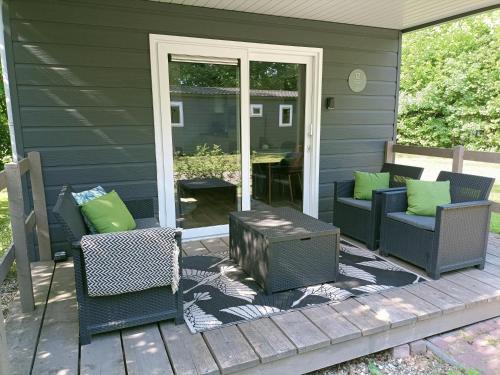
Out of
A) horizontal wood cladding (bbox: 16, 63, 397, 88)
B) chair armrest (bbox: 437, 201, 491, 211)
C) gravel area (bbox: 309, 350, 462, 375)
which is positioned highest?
horizontal wood cladding (bbox: 16, 63, 397, 88)

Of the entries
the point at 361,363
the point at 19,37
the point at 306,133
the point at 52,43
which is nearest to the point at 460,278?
the point at 361,363

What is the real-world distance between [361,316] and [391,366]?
0.33 m

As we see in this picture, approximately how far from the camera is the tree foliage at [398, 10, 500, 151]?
1131 centimetres

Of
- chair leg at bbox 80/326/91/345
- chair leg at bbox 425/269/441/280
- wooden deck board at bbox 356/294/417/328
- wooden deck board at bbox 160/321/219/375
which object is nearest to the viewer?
wooden deck board at bbox 160/321/219/375

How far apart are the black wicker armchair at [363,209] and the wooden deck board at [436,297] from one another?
838 mm

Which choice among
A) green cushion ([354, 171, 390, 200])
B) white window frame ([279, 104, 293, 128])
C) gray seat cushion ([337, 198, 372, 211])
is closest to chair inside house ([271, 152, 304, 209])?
white window frame ([279, 104, 293, 128])

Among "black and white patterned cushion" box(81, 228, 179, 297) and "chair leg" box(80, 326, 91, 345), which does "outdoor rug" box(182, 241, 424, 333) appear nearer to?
"black and white patterned cushion" box(81, 228, 179, 297)

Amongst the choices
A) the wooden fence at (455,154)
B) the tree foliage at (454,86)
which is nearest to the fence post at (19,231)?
the wooden fence at (455,154)

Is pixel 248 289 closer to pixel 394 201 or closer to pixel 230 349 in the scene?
pixel 230 349

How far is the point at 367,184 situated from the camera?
3.87 m

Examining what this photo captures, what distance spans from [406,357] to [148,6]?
3507mm

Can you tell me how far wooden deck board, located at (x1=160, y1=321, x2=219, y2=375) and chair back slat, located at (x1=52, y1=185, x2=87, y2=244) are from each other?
75 centimetres

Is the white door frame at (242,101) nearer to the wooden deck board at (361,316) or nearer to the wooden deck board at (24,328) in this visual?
the wooden deck board at (24,328)

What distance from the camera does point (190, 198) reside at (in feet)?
12.9
